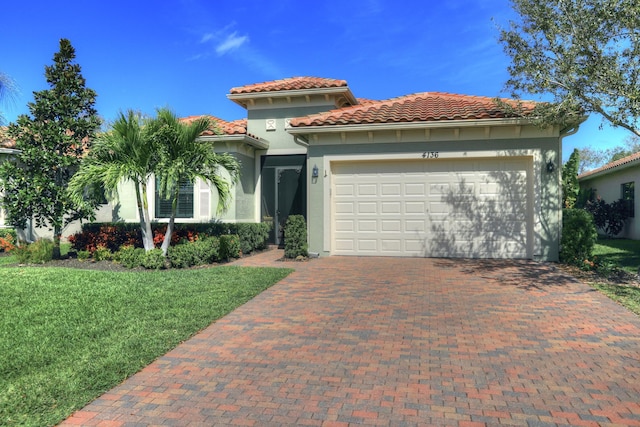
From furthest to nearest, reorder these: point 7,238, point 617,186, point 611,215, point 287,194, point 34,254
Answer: point 617,186
point 611,215
point 287,194
point 7,238
point 34,254

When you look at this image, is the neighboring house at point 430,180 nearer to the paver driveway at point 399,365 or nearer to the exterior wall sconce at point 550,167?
the exterior wall sconce at point 550,167

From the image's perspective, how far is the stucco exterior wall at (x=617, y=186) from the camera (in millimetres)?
16875

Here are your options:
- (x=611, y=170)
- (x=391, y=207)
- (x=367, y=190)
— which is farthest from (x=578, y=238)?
(x=611, y=170)

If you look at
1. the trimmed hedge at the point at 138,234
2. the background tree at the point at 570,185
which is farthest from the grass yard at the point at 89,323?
the background tree at the point at 570,185

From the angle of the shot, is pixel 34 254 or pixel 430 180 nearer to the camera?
pixel 34 254

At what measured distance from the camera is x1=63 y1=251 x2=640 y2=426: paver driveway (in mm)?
3266

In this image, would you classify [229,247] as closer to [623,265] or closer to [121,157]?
[121,157]

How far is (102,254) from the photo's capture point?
11016mm

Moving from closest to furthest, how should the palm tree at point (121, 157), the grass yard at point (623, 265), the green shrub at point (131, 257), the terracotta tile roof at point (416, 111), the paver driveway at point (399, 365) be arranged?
1. the paver driveway at point (399, 365)
2. the grass yard at point (623, 265)
3. the palm tree at point (121, 157)
4. the green shrub at point (131, 257)
5. the terracotta tile roof at point (416, 111)

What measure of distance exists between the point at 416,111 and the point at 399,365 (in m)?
8.63

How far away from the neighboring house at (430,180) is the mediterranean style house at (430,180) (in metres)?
0.03

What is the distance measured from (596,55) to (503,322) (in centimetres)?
580

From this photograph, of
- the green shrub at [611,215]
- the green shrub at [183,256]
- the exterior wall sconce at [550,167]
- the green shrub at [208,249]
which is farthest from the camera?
the green shrub at [611,215]

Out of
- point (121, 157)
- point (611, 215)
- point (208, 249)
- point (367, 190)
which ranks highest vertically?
point (121, 157)
